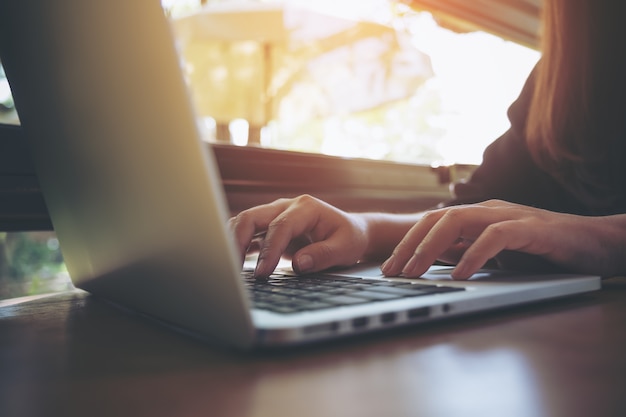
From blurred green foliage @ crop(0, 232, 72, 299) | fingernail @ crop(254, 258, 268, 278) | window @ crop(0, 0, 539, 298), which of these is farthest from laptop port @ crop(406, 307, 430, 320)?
window @ crop(0, 0, 539, 298)

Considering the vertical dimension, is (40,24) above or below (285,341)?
above

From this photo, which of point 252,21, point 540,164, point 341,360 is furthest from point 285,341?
point 252,21

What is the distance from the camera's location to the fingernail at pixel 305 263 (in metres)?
0.67

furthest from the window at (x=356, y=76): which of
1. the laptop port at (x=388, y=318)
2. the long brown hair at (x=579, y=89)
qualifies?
the laptop port at (x=388, y=318)

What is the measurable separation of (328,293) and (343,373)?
0.12m

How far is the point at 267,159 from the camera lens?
155 centimetres

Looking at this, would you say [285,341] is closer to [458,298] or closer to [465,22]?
[458,298]

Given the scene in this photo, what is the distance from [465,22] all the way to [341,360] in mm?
2115

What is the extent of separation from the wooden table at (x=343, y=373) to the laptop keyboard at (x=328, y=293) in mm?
29

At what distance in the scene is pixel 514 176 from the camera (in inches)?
49.7

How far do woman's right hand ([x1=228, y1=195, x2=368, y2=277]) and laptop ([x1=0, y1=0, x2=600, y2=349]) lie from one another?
0.19ft

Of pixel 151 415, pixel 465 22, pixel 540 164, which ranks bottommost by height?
pixel 151 415

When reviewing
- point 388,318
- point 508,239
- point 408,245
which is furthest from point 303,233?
point 388,318

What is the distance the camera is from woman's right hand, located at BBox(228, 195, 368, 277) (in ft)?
2.17
